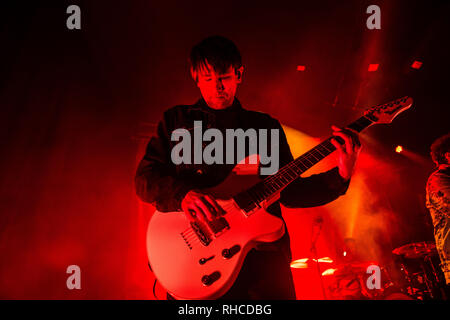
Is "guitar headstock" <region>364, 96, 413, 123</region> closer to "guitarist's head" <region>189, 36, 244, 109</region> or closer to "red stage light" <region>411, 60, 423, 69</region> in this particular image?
"guitarist's head" <region>189, 36, 244, 109</region>

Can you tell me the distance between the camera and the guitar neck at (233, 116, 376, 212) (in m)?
1.38

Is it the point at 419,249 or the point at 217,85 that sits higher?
the point at 217,85

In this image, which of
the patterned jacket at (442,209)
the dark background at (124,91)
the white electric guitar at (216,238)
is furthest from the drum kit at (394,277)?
the white electric guitar at (216,238)

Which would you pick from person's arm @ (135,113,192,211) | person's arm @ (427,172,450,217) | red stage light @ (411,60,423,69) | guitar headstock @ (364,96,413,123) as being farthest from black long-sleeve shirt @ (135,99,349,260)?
red stage light @ (411,60,423,69)

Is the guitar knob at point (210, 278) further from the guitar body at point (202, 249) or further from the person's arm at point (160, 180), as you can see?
the person's arm at point (160, 180)

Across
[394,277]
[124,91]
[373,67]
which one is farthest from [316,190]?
[394,277]

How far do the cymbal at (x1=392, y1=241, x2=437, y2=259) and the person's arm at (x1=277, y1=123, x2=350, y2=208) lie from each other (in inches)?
118

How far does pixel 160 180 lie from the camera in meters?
1.38

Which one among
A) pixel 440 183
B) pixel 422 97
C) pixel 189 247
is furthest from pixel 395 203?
pixel 189 247

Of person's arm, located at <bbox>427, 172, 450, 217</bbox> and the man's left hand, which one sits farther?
person's arm, located at <bbox>427, 172, 450, 217</bbox>

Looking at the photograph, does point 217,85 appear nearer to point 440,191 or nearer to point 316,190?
point 316,190

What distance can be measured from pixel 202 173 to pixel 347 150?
0.90 metres

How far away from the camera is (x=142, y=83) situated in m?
4.20
